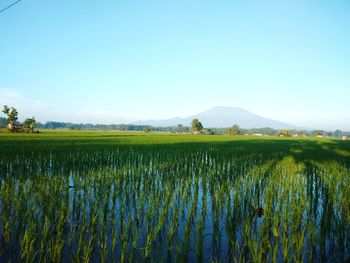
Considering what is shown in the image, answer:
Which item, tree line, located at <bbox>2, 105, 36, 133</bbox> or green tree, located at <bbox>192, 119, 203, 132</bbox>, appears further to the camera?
green tree, located at <bbox>192, 119, 203, 132</bbox>

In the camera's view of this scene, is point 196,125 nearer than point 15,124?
No

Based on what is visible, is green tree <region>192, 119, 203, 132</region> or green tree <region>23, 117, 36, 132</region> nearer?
green tree <region>23, 117, 36, 132</region>

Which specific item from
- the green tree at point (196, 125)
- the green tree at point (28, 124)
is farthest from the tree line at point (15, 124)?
the green tree at point (196, 125)

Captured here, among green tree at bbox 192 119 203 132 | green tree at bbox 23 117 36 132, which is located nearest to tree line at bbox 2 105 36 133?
green tree at bbox 23 117 36 132

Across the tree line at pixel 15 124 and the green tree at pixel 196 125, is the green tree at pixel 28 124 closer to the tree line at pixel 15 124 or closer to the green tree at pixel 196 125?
the tree line at pixel 15 124

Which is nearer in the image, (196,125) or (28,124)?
(28,124)

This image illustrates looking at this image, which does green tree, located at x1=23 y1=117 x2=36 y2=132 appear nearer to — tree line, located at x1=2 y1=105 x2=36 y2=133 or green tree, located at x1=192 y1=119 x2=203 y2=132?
tree line, located at x1=2 y1=105 x2=36 y2=133

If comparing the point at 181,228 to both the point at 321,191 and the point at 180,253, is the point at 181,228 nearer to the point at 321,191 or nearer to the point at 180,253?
the point at 180,253

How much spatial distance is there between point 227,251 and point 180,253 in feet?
3.17

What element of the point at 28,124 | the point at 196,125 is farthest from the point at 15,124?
the point at 196,125

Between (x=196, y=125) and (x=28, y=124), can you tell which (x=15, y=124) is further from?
(x=196, y=125)

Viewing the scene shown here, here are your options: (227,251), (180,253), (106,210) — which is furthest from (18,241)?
(227,251)

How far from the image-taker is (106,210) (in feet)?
14.0

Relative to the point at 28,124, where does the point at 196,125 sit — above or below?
above
